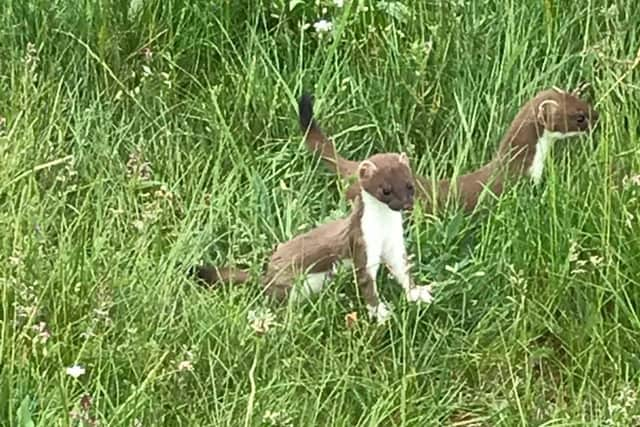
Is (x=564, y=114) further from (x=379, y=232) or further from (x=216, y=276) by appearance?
(x=216, y=276)

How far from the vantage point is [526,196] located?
4363mm

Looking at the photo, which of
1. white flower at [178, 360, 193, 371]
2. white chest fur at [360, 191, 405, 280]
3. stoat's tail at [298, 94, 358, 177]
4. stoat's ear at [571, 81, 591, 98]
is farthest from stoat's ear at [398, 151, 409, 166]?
white flower at [178, 360, 193, 371]

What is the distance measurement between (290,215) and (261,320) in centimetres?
80

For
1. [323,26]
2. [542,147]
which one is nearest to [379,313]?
[542,147]

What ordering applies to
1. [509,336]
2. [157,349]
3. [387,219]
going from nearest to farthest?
[157,349] → [509,336] → [387,219]

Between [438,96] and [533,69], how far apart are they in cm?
31

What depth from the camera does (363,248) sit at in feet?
14.0

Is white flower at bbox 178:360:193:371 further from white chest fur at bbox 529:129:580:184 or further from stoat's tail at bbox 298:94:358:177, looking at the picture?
white chest fur at bbox 529:129:580:184

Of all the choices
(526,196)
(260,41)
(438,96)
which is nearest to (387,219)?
(526,196)

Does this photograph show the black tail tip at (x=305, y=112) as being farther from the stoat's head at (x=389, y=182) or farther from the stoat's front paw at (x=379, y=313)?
the stoat's front paw at (x=379, y=313)

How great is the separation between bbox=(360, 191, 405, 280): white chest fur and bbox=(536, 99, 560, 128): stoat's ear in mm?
619

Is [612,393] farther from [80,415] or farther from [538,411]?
[80,415]

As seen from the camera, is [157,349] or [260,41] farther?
[260,41]

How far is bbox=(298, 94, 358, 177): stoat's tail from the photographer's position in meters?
4.76
